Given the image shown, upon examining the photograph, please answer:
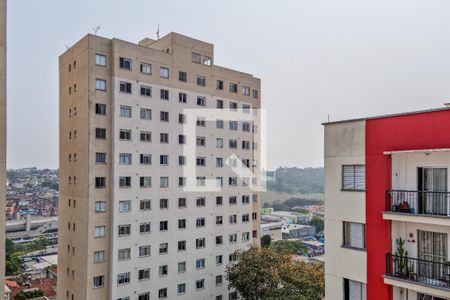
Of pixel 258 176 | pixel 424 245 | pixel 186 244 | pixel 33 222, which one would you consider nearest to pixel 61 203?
pixel 186 244

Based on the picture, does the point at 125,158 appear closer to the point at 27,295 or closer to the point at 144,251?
the point at 144,251

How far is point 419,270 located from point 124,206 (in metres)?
20.2

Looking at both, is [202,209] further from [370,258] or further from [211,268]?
[370,258]

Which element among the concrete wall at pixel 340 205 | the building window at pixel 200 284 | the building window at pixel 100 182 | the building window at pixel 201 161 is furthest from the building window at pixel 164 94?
the concrete wall at pixel 340 205

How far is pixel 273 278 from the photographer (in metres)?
26.0

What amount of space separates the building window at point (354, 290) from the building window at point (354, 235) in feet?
4.00

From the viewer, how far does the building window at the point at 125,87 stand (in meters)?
25.6

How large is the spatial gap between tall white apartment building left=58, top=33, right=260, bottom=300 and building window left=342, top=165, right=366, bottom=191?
1779 centimetres

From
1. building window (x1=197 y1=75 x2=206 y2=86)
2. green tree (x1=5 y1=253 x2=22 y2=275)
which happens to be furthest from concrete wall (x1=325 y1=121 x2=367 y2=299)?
green tree (x1=5 y1=253 x2=22 y2=275)

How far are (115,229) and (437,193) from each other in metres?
20.9

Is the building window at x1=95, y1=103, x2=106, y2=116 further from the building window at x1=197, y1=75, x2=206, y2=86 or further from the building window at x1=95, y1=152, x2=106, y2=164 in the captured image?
the building window at x1=197, y1=75, x2=206, y2=86

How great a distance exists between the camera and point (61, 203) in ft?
90.3

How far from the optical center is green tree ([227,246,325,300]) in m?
25.6

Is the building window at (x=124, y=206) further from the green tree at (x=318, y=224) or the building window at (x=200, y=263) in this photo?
the green tree at (x=318, y=224)
